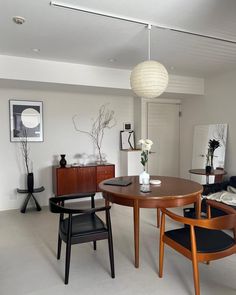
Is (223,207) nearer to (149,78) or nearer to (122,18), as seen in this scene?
(149,78)

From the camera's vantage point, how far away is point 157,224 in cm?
359

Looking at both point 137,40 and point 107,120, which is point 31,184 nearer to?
point 107,120

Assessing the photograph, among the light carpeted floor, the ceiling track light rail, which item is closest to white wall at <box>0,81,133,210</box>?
the light carpeted floor

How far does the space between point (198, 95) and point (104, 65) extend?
2.19 m

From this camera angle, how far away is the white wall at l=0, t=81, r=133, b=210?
4.43 metres

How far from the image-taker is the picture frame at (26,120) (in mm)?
4422

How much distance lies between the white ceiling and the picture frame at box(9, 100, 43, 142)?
→ 1169 millimetres

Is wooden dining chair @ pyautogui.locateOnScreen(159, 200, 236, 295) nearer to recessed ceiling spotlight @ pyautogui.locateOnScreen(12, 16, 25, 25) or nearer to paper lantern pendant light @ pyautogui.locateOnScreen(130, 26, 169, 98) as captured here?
paper lantern pendant light @ pyautogui.locateOnScreen(130, 26, 169, 98)

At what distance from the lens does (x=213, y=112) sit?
4.83 metres

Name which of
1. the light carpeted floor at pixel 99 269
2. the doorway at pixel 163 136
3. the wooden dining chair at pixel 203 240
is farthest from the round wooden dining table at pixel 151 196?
the doorway at pixel 163 136

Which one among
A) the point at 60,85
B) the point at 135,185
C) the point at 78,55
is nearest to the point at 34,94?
the point at 60,85

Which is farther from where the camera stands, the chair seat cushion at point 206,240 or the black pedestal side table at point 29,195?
the black pedestal side table at point 29,195

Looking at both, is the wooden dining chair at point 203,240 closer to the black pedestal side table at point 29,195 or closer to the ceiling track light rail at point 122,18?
the ceiling track light rail at point 122,18

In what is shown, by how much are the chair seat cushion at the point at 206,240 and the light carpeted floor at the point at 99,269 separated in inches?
16.8
